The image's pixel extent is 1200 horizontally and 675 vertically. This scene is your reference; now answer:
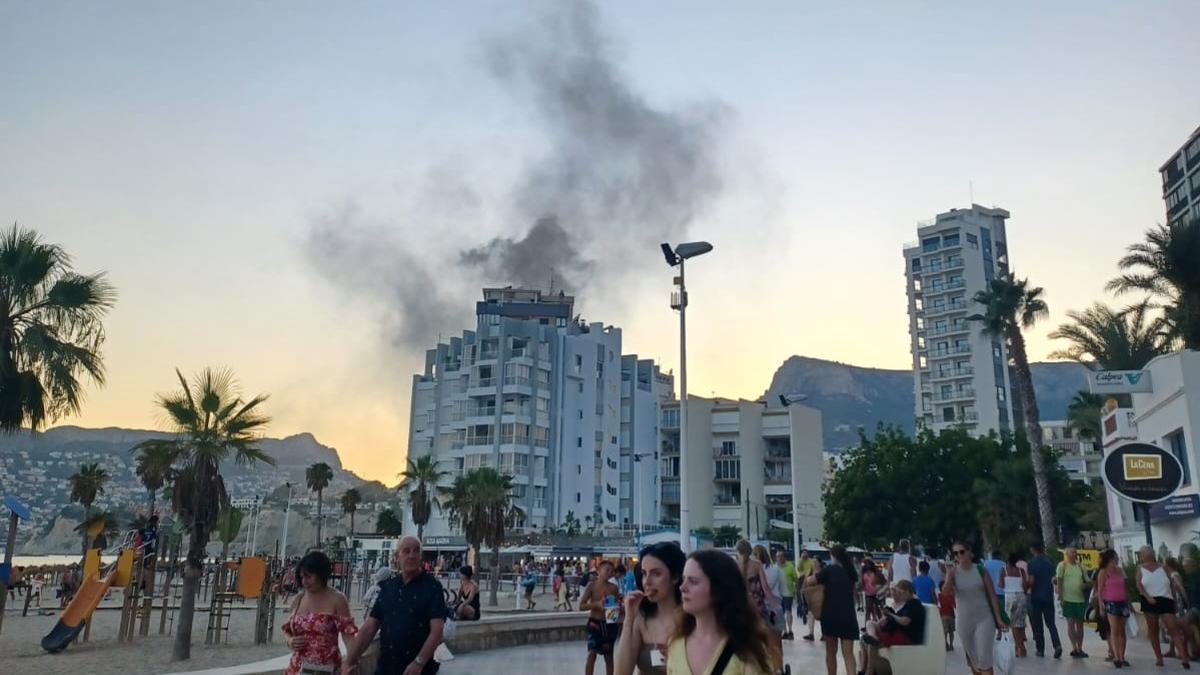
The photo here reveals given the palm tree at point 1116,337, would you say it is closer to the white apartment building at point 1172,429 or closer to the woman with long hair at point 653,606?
the white apartment building at point 1172,429

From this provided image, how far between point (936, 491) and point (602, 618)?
153 ft

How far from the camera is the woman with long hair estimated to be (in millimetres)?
4055

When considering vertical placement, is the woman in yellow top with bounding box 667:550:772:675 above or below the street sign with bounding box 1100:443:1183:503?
below

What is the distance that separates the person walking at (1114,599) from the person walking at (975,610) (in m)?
3.60

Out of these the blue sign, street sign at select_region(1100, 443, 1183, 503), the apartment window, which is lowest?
the blue sign

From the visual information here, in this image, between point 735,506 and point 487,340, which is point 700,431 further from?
point 487,340

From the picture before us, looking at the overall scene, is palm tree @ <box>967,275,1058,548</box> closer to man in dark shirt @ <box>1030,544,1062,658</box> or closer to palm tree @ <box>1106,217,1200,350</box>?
palm tree @ <box>1106,217,1200,350</box>

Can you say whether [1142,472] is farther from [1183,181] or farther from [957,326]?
[957,326]

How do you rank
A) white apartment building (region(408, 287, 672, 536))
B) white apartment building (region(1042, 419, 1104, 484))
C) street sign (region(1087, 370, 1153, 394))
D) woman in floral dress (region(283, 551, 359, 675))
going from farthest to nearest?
1. white apartment building (region(1042, 419, 1104, 484))
2. white apartment building (region(408, 287, 672, 536))
3. street sign (region(1087, 370, 1153, 394))
4. woman in floral dress (region(283, 551, 359, 675))

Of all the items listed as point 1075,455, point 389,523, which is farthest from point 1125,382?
point 1075,455

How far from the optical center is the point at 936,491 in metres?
50.9

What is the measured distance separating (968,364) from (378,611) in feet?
327

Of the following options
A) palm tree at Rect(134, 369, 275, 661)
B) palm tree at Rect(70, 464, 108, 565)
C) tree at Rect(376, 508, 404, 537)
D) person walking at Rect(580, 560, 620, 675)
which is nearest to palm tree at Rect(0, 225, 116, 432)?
palm tree at Rect(134, 369, 275, 661)

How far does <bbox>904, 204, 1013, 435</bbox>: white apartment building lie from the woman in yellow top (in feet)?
313
